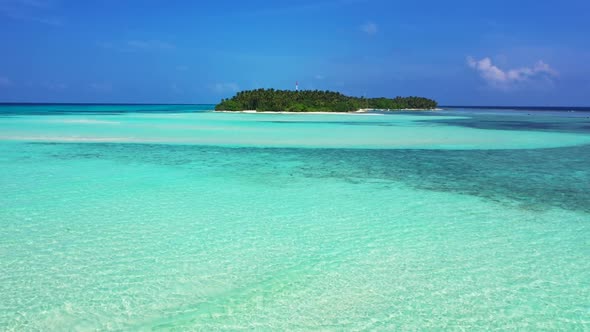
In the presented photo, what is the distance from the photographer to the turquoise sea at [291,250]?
3607 millimetres

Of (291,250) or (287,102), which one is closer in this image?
(291,250)

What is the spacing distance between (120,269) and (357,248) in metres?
2.44

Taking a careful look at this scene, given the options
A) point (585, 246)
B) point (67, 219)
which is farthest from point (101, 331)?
point (585, 246)

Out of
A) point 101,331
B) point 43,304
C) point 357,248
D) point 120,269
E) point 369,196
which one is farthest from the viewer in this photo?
point 369,196

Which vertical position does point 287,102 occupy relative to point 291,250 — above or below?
above

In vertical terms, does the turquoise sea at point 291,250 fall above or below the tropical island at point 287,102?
below

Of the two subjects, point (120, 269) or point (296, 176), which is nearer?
point (120, 269)

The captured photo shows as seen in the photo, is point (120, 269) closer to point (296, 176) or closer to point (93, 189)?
point (93, 189)

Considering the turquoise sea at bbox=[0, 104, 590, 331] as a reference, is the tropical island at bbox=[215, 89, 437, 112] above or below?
above

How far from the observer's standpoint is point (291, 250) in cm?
512

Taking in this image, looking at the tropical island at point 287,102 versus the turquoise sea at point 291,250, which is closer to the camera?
the turquoise sea at point 291,250

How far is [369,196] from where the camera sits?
8.09 metres

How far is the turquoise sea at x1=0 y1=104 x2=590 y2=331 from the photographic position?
361cm

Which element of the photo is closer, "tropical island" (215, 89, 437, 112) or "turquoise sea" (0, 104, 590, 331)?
"turquoise sea" (0, 104, 590, 331)
